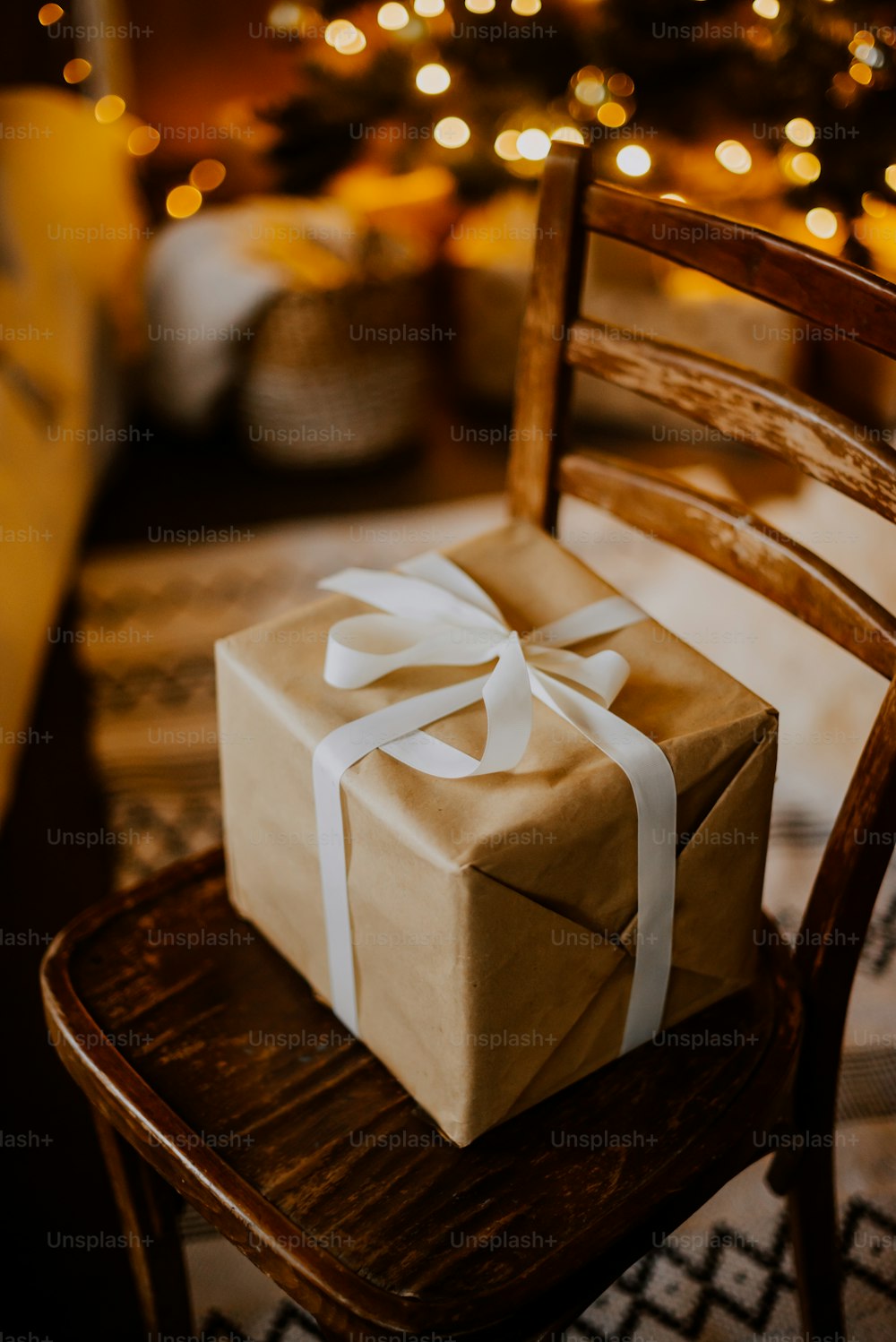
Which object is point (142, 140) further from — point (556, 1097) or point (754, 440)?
point (556, 1097)

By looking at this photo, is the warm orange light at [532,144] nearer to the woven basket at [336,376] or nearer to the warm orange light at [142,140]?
the woven basket at [336,376]

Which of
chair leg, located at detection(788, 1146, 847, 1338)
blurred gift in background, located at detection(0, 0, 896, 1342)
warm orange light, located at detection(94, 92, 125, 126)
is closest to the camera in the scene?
chair leg, located at detection(788, 1146, 847, 1338)

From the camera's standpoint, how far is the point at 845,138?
1981mm

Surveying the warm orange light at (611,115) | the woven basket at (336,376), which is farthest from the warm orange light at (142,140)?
the warm orange light at (611,115)

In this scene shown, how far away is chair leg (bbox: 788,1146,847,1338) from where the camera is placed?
844 mm

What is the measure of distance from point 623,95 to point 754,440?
182 cm

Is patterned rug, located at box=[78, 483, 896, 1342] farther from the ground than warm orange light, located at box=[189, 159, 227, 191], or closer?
closer

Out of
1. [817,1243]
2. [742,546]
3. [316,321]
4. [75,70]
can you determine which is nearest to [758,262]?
[742,546]

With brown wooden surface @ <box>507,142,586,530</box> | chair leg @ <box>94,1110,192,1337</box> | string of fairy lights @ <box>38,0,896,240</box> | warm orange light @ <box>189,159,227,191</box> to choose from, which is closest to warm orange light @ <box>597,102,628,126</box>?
string of fairy lights @ <box>38,0,896,240</box>

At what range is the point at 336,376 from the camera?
2285 mm

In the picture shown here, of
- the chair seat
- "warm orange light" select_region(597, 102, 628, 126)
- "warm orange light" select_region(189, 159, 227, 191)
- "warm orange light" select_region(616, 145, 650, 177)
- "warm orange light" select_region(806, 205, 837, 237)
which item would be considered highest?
"warm orange light" select_region(597, 102, 628, 126)

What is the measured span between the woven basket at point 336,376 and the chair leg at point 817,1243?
1.83 metres

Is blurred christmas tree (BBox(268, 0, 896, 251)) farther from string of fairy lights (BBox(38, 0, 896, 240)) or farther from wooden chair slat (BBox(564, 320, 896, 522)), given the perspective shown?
wooden chair slat (BBox(564, 320, 896, 522))

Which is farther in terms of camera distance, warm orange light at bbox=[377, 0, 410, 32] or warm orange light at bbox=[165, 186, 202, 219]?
warm orange light at bbox=[165, 186, 202, 219]
